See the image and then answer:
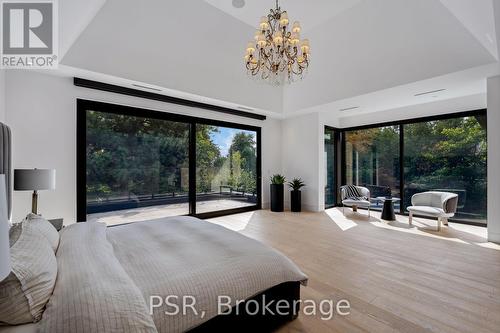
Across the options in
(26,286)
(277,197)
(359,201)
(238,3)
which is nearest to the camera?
(26,286)

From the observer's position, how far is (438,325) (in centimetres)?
176

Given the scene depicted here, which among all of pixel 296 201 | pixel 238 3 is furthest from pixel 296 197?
pixel 238 3

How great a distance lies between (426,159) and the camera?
5.21 metres

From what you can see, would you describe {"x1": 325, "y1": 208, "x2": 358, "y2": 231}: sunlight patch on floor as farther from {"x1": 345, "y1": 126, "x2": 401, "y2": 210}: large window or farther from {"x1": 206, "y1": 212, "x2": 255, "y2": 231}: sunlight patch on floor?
{"x1": 206, "y1": 212, "x2": 255, "y2": 231}: sunlight patch on floor

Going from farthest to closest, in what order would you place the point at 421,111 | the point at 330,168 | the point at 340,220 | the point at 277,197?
the point at 330,168
the point at 277,197
the point at 421,111
the point at 340,220

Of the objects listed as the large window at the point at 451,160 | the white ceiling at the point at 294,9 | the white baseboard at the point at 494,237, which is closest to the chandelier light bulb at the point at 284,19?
the white ceiling at the point at 294,9

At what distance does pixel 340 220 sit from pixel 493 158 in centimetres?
269

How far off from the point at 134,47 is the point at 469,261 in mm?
5570

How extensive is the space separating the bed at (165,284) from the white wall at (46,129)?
6.63 feet

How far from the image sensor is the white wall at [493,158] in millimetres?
3557

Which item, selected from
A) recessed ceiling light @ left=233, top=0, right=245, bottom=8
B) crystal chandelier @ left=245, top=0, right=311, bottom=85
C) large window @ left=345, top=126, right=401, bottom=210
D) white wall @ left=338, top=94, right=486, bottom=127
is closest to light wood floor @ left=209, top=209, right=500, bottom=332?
large window @ left=345, top=126, right=401, bottom=210

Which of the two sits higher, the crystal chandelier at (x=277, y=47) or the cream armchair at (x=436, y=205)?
the crystal chandelier at (x=277, y=47)

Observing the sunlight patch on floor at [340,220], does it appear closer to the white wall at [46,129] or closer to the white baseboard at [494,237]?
the white baseboard at [494,237]

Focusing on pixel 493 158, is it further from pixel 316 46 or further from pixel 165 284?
pixel 165 284
